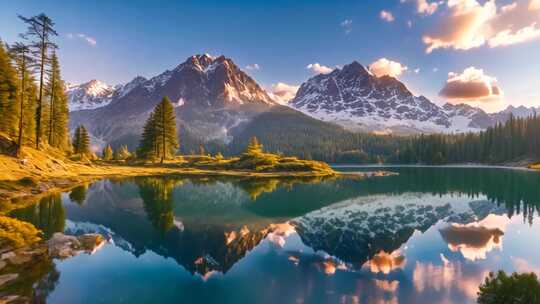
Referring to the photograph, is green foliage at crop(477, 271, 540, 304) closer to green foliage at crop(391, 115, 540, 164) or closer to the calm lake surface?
the calm lake surface

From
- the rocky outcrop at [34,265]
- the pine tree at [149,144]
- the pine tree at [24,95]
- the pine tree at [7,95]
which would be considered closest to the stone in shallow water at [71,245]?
the rocky outcrop at [34,265]

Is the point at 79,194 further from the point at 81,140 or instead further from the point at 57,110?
the point at 81,140

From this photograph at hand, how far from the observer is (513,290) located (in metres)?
11.4

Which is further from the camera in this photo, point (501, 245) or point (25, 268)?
point (501, 245)

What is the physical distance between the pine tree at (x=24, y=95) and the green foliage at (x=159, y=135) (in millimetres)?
31895

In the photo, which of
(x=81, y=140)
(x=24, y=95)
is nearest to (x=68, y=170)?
(x=24, y=95)

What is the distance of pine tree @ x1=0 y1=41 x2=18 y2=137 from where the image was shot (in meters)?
54.7

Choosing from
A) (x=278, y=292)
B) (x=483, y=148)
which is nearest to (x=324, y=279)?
(x=278, y=292)

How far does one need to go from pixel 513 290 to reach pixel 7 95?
72.4m

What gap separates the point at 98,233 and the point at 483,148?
209526mm

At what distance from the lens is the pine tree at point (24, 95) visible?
50491 millimetres

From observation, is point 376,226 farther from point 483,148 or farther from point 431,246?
point 483,148

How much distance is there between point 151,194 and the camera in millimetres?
46594

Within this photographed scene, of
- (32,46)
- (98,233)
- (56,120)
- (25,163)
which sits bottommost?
(98,233)
